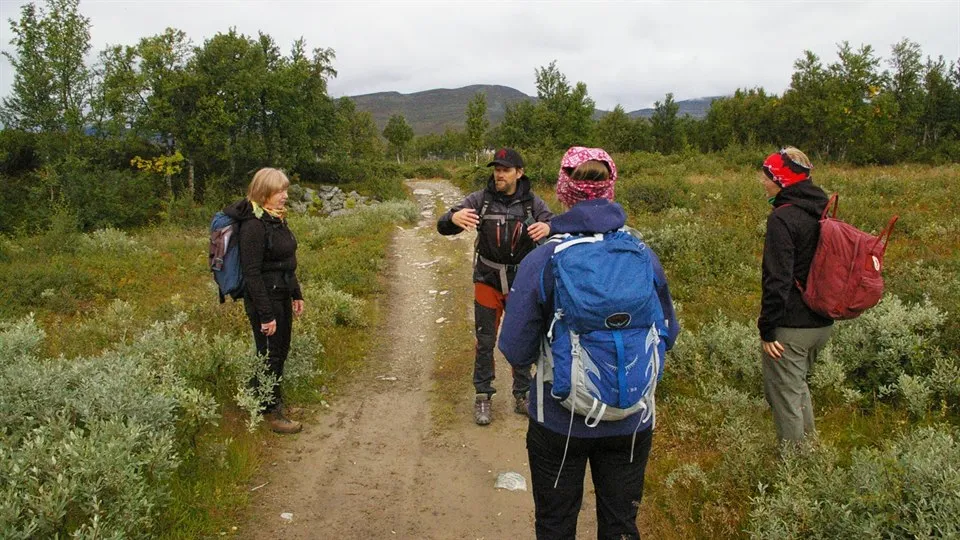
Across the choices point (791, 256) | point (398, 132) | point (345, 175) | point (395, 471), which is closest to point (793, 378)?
point (791, 256)

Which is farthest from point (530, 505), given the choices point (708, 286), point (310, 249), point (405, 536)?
point (310, 249)

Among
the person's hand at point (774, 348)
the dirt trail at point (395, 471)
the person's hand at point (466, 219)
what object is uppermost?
the person's hand at point (466, 219)

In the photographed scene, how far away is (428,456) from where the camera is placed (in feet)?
17.5

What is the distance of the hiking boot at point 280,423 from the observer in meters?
5.60

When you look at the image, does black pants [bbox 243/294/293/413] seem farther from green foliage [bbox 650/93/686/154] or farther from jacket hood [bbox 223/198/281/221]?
green foliage [bbox 650/93/686/154]

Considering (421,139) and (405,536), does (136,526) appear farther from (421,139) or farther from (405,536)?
(421,139)

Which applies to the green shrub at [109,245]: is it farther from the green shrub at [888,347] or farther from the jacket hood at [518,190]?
the green shrub at [888,347]

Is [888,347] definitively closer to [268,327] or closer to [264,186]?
[268,327]

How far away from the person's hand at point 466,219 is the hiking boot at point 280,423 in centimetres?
263

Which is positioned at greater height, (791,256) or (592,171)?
(592,171)

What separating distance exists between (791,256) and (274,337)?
443 cm

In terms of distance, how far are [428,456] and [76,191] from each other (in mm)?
34381

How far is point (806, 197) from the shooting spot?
3.79 m

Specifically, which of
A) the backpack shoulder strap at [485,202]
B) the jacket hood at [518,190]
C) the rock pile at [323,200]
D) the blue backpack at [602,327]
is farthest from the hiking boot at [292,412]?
the rock pile at [323,200]
